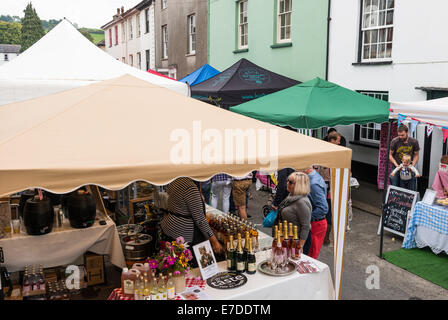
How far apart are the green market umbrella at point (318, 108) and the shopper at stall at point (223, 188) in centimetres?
194

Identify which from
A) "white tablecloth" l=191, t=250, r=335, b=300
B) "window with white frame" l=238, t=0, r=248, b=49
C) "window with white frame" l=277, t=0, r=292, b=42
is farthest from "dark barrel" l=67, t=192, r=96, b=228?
"window with white frame" l=238, t=0, r=248, b=49

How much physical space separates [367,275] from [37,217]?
447 cm

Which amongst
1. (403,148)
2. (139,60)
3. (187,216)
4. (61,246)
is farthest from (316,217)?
(139,60)

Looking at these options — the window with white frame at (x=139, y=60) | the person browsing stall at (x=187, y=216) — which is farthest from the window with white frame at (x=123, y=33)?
the person browsing stall at (x=187, y=216)

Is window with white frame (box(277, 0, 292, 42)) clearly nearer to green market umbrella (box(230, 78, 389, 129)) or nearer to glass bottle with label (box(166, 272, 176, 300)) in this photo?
green market umbrella (box(230, 78, 389, 129))

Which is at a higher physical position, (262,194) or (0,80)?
(0,80)

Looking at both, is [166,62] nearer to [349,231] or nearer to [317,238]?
[349,231]

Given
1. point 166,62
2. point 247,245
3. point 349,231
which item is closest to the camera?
point 247,245

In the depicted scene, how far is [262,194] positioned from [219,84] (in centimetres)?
351

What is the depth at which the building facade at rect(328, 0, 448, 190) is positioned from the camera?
28.4 ft

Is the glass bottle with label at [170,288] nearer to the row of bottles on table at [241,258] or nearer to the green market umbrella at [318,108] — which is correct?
the row of bottles on table at [241,258]

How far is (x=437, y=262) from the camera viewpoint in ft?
20.0

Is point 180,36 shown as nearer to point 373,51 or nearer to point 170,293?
point 373,51
